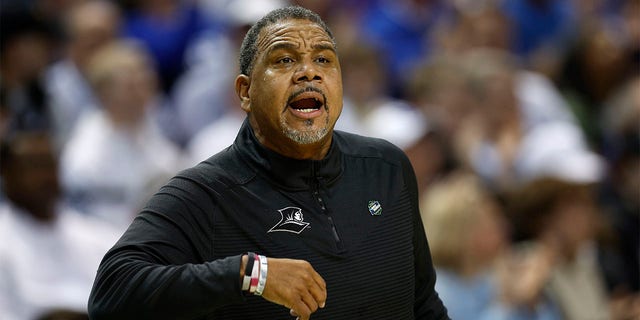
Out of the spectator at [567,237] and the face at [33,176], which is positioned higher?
the face at [33,176]

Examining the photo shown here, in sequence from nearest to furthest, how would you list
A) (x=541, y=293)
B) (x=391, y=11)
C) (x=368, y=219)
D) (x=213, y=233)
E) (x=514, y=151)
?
1. (x=213, y=233)
2. (x=368, y=219)
3. (x=541, y=293)
4. (x=514, y=151)
5. (x=391, y=11)

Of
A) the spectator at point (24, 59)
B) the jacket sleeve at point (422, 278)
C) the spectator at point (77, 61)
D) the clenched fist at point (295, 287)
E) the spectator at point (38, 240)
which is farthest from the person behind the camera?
the spectator at point (77, 61)

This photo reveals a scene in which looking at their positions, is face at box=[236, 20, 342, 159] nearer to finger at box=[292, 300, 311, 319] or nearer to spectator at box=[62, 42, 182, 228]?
finger at box=[292, 300, 311, 319]

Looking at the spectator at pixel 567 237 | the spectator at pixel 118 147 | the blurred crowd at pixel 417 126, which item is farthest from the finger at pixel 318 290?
the spectator at pixel 118 147

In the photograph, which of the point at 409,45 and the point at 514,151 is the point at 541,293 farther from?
the point at 409,45

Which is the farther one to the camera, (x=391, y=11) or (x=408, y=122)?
(x=391, y=11)

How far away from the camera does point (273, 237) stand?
2.97 metres

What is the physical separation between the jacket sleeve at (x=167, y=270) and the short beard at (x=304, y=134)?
0.29 m

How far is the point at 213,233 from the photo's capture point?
9.63 ft

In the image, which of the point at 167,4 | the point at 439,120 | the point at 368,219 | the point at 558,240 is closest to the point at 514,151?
the point at 439,120

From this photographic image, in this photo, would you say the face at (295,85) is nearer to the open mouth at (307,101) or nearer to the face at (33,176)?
the open mouth at (307,101)

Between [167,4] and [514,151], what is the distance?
8.75ft

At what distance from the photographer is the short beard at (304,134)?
119 inches

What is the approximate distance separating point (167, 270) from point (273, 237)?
366 millimetres
